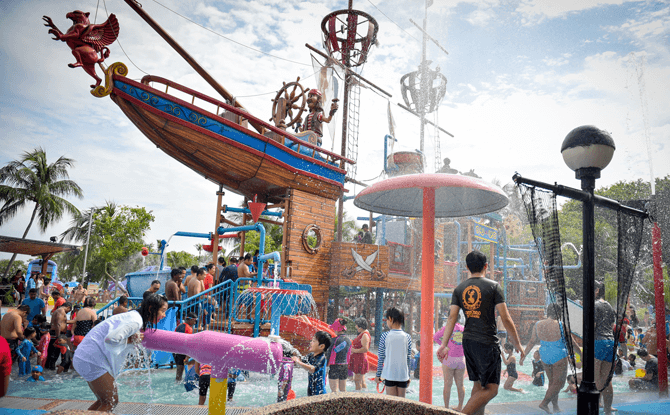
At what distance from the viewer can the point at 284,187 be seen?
11.3 meters

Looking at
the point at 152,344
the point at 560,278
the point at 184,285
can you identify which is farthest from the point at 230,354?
Answer: the point at 184,285

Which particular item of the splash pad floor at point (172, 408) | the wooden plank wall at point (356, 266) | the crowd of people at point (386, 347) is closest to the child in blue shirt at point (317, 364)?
the crowd of people at point (386, 347)

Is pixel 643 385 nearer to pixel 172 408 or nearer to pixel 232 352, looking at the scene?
pixel 232 352

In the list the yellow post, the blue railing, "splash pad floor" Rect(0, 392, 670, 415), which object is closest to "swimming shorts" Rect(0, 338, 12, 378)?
"splash pad floor" Rect(0, 392, 670, 415)

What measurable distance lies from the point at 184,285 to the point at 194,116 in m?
4.16

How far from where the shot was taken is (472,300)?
392 centimetres

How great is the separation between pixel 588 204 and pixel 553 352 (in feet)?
11.5

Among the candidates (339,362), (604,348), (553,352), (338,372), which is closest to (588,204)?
(604,348)

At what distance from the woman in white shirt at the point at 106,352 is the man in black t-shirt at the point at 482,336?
3118mm

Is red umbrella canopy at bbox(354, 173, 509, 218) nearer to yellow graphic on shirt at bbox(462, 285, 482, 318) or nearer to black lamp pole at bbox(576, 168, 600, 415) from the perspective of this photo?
black lamp pole at bbox(576, 168, 600, 415)

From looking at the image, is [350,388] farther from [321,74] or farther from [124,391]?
[321,74]

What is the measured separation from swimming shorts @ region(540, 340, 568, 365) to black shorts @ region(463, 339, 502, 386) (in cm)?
308

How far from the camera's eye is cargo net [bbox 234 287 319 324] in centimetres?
814

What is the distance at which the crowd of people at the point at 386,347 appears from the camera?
3826 mm
